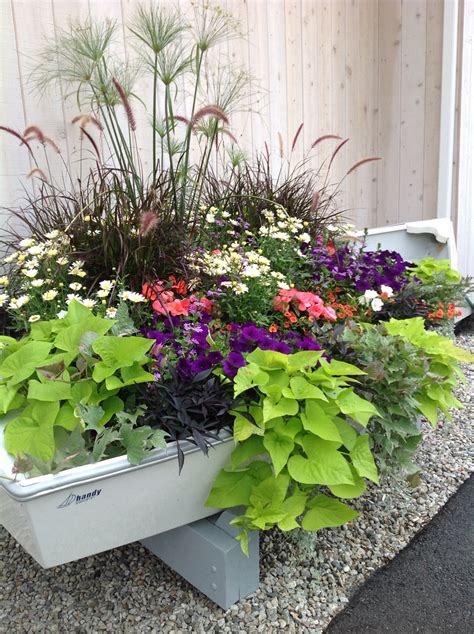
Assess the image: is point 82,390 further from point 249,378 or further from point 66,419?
point 249,378

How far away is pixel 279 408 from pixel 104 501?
1.46 ft

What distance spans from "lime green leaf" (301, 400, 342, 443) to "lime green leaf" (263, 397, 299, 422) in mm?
34

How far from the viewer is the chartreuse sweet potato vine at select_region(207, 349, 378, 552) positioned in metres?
1.34

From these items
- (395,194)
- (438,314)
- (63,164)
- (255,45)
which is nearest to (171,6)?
(255,45)

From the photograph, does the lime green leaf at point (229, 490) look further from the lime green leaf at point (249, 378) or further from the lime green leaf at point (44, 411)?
the lime green leaf at point (44, 411)

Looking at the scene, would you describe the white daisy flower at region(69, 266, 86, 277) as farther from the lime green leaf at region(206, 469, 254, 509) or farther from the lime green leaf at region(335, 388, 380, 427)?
the lime green leaf at region(335, 388, 380, 427)

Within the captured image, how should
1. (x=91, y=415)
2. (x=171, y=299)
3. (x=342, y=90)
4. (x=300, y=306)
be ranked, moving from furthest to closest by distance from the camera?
(x=342, y=90) → (x=300, y=306) → (x=171, y=299) → (x=91, y=415)

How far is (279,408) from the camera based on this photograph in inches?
52.9

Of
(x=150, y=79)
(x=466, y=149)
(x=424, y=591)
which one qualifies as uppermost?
(x=150, y=79)

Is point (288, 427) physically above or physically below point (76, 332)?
below

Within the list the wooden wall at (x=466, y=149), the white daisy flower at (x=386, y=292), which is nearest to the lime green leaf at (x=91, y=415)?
the white daisy flower at (x=386, y=292)

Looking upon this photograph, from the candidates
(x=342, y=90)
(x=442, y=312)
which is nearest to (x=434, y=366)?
(x=442, y=312)

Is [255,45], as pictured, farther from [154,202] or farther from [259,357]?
[259,357]

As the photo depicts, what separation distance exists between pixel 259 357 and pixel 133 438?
1.30 ft
